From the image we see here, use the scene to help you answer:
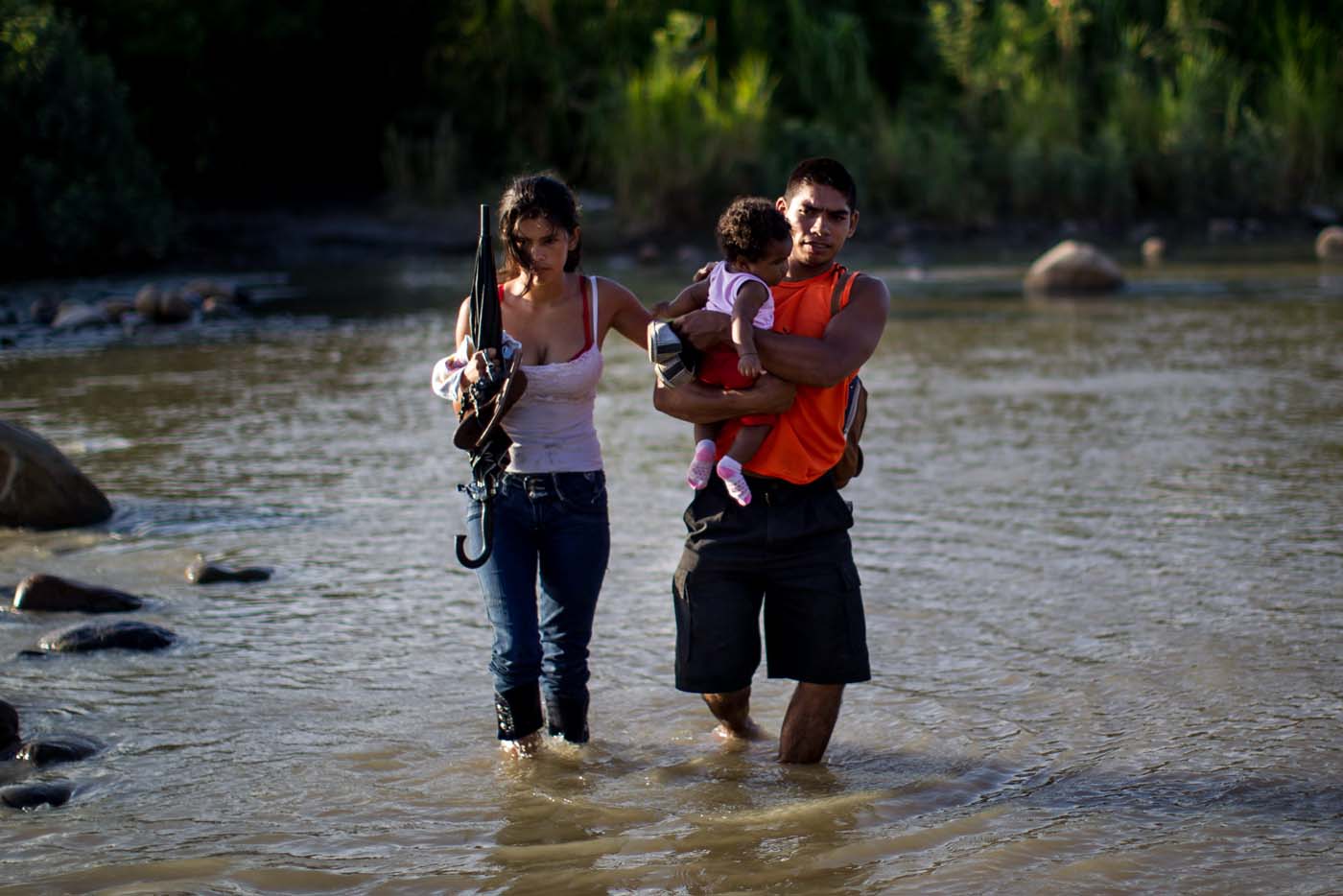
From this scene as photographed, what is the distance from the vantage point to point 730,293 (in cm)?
422

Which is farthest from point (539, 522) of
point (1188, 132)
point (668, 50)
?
point (1188, 132)

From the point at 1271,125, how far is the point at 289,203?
592 inches

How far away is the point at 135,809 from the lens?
4316mm

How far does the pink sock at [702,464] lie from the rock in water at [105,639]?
2.35 metres

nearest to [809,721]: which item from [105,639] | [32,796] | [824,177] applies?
[824,177]

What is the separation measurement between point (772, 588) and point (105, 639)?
100 inches

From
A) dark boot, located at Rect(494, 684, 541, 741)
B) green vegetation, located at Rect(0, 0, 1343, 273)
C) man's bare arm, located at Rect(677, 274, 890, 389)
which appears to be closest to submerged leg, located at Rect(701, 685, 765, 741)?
dark boot, located at Rect(494, 684, 541, 741)

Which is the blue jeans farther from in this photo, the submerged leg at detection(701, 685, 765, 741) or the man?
the submerged leg at detection(701, 685, 765, 741)

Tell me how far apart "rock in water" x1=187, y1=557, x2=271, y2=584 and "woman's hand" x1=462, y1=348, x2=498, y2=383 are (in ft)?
8.62

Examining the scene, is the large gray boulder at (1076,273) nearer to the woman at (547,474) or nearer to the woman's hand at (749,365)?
the woman at (547,474)

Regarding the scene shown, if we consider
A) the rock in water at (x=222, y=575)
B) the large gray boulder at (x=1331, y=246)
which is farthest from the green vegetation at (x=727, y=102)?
the rock in water at (x=222, y=575)

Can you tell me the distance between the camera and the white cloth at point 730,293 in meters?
4.20

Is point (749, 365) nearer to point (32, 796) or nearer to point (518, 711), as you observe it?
point (518, 711)

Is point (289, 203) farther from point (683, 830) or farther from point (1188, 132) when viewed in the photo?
point (683, 830)
